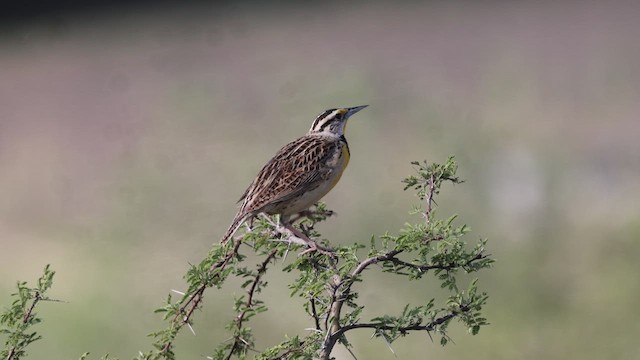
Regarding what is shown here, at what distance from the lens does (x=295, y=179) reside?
2.34 metres

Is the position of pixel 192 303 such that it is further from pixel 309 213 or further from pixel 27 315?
pixel 309 213

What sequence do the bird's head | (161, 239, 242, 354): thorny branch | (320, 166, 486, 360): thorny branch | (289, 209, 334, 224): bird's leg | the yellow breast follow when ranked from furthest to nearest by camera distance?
the bird's head → the yellow breast → (289, 209, 334, 224): bird's leg → (161, 239, 242, 354): thorny branch → (320, 166, 486, 360): thorny branch

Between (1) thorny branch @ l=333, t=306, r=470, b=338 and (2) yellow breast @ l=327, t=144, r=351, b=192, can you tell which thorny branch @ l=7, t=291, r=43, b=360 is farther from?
(2) yellow breast @ l=327, t=144, r=351, b=192

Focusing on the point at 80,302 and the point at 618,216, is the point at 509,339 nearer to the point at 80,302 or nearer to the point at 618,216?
the point at 618,216

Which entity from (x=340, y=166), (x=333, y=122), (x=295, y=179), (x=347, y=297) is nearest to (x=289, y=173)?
(x=295, y=179)

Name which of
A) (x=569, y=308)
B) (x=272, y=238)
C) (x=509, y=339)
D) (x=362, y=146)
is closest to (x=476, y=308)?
(x=272, y=238)

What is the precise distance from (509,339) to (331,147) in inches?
53.9

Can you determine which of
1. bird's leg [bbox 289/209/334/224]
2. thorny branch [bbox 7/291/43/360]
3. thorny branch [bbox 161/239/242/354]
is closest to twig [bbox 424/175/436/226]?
thorny branch [bbox 161/239/242/354]

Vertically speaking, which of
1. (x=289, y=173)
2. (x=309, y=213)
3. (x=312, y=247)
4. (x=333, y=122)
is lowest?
(x=312, y=247)

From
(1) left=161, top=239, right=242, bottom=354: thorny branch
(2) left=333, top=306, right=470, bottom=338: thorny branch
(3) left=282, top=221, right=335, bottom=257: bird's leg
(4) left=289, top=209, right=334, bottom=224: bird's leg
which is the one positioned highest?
(4) left=289, top=209, right=334, bottom=224: bird's leg

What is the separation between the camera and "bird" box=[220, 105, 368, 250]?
7.48ft

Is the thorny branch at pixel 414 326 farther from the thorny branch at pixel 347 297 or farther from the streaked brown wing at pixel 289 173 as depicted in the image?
the streaked brown wing at pixel 289 173

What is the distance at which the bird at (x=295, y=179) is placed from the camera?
228 centimetres

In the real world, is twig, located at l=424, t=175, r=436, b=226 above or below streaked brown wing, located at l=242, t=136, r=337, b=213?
below
